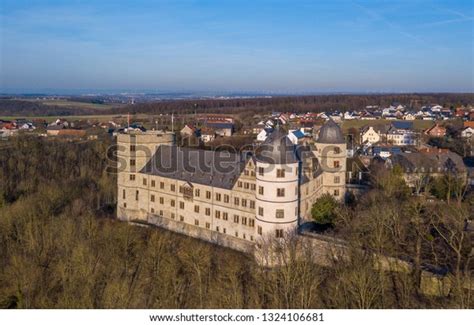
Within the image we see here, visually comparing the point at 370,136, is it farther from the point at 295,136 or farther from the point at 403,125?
the point at 295,136

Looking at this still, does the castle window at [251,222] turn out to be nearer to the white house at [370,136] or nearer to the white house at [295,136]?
the white house at [295,136]

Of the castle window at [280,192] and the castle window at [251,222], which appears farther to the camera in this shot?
the castle window at [251,222]

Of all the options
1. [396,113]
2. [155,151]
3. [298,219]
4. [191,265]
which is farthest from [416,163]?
[396,113]

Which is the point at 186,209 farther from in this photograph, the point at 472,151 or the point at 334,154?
the point at 472,151

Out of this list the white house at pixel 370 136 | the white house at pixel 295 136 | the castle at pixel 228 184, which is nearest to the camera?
the castle at pixel 228 184

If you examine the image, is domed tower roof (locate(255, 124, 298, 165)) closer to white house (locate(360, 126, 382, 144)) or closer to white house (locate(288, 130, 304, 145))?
white house (locate(288, 130, 304, 145))

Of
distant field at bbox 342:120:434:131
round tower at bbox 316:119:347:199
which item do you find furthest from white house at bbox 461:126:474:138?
round tower at bbox 316:119:347:199

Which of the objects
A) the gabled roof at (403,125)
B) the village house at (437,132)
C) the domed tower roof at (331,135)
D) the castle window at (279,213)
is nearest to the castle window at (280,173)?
the castle window at (279,213)
